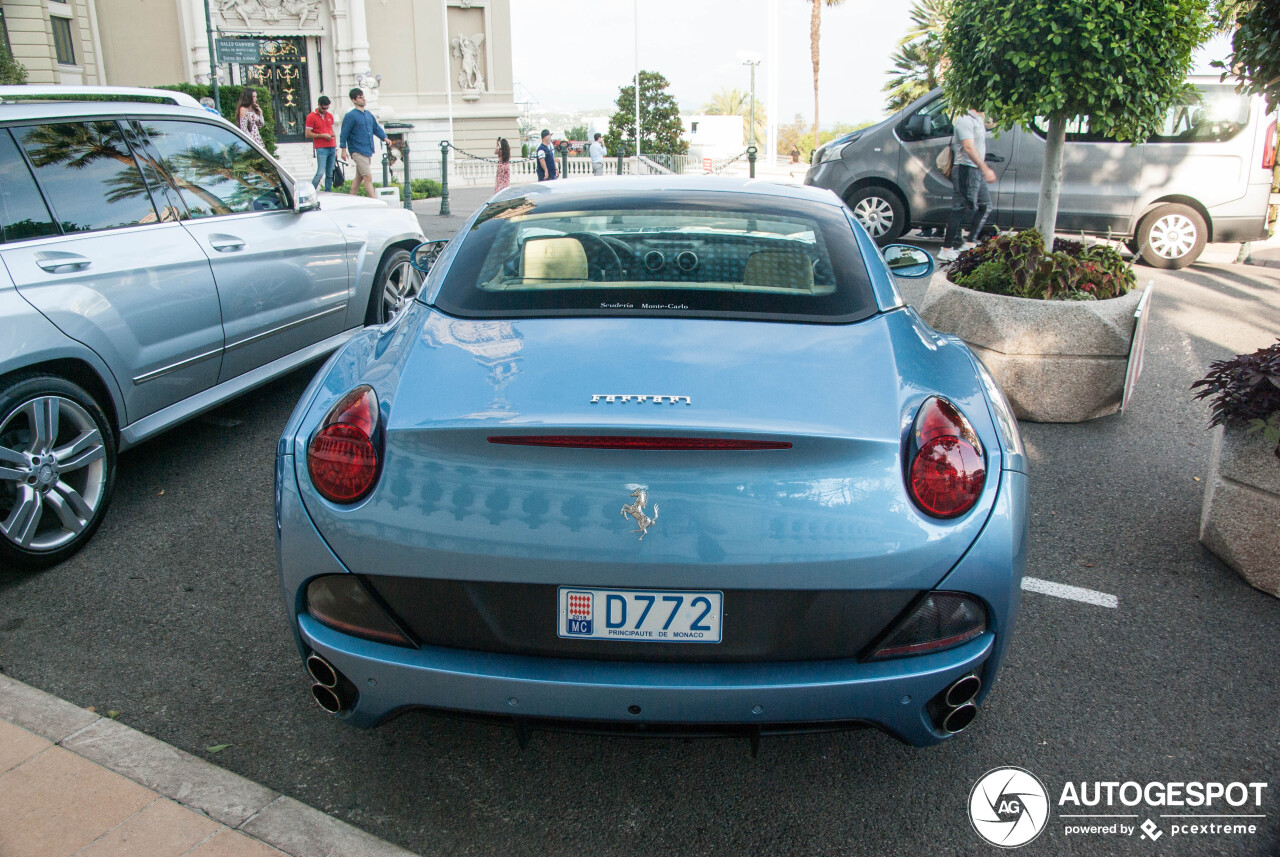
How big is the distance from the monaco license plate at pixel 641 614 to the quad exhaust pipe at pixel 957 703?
54 centimetres

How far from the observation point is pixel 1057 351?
5.23m

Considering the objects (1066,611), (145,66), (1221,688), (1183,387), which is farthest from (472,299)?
(145,66)

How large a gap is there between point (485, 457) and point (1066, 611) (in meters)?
2.33

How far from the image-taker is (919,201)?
11.4 meters

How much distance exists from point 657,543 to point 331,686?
867 millimetres

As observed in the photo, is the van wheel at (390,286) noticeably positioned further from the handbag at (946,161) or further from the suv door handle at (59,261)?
the handbag at (946,161)

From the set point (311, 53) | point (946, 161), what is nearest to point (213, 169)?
point (946, 161)

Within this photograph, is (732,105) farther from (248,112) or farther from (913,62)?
(248,112)

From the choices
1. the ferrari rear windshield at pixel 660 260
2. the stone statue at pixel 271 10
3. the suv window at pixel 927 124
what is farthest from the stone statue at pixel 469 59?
the ferrari rear windshield at pixel 660 260

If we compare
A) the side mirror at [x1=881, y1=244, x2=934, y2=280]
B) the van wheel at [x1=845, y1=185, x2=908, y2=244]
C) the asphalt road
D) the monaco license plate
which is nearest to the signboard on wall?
the van wheel at [x1=845, y1=185, x2=908, y2=244]

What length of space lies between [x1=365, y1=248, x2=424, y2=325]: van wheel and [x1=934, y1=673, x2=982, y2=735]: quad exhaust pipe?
4.62 metres

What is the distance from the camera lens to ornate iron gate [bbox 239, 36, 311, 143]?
35.3m

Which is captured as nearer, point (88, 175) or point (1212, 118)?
point (88, 175)

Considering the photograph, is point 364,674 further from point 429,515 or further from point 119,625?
point 119,625
